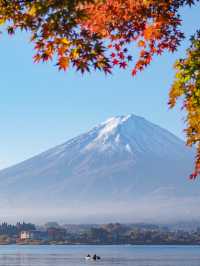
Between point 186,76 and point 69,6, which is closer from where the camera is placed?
point 69,6

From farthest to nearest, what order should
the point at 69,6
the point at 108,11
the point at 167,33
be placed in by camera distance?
the point at 167,33 < the point at 108,11 < the point at 69,6

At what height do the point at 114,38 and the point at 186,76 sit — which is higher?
the point at 114,38

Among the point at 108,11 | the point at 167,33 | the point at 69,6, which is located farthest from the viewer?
the point at 167,33

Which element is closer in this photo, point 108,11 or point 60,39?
point 60,39

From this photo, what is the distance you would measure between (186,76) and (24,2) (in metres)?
3.56

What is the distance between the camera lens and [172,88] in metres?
12.7

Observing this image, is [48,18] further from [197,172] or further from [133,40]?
[197,172]

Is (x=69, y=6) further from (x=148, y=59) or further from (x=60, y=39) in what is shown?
(x=148, y=59)

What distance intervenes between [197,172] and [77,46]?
179 inches

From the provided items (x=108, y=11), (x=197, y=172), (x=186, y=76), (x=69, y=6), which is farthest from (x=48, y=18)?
(x=197, y=172)

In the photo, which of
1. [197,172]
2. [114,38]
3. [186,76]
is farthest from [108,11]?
[197,172]

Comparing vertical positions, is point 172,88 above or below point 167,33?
below

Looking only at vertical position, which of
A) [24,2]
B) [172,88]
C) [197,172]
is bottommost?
[197,172]

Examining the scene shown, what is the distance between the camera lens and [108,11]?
12.0m
